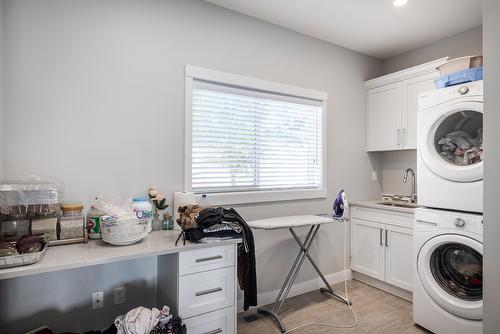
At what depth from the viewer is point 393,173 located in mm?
3516

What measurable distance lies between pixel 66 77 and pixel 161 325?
1.64 m

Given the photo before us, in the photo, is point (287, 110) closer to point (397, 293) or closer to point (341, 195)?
point (341, 195)

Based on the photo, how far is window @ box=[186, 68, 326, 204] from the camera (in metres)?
2.38

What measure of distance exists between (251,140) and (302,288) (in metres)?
1.61

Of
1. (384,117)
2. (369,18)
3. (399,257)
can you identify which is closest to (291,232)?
A: (399,257)

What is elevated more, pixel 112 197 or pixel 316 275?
pixel 112 197

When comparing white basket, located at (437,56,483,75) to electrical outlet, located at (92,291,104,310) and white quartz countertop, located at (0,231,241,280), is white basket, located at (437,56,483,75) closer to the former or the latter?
white quartz countertop, located at (0,231,241,280)

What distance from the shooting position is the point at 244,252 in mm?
2016

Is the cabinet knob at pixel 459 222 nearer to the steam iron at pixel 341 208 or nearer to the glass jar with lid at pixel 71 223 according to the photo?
the steam iron at pixel 341 208

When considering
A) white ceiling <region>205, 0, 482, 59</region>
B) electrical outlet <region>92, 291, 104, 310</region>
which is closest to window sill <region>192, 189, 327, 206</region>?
electrical outlet <region>92, 291, 104, 310</region>

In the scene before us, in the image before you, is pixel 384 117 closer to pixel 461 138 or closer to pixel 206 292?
Result: pixel 461 138

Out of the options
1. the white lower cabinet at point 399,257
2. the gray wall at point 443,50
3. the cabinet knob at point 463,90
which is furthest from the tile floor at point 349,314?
the gray wall at point 443,50

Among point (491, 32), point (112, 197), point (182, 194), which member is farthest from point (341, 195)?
point (112, 197)

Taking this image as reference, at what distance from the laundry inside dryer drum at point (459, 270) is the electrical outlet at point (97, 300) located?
2.44 metres
